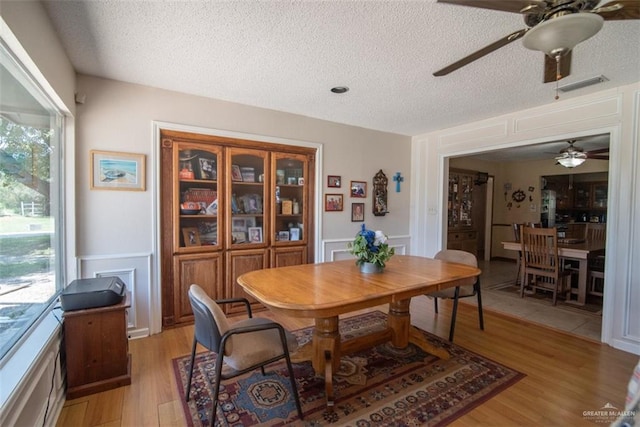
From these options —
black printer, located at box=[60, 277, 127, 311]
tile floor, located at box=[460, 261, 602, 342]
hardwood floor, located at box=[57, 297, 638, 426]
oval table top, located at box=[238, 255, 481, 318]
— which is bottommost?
hardwood floor, located at box=[57, 297, 638, 426]

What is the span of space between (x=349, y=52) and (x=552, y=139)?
259 cm

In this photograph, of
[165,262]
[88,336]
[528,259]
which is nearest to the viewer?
[88,336]

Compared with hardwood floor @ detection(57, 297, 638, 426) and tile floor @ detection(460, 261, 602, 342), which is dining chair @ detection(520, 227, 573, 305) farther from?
hardwood floor @ detection(57, 297, 638, 426)

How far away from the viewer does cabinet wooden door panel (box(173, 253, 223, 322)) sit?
3068 mm

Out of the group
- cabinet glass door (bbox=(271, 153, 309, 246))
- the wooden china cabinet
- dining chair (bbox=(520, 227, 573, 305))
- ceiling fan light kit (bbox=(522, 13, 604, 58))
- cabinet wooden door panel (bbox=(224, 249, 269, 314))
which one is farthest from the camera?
dining chair (bbox=(520, 227, 573, 305))

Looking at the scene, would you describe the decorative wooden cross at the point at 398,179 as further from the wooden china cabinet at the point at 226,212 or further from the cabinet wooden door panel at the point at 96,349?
the cabinet wooden door panel at the point at 96,349

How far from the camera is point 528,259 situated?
4.17 m

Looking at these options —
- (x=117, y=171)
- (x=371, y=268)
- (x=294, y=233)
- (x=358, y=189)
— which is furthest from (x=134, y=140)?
(x=358, y=189)

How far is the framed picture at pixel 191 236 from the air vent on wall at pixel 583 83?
391 centimetres

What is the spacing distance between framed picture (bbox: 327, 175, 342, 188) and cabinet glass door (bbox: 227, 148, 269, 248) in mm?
921

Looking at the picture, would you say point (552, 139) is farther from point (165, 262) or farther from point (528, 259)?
point (165, 262)

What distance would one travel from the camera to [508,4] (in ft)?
4.33

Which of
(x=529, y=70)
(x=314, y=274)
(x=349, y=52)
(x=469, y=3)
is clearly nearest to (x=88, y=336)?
(x=314, y=274)

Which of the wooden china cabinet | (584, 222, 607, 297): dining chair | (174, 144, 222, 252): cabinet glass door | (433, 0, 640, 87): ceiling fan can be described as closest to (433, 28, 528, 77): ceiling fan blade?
(433, 0, 640, 87): ceiling fan
